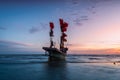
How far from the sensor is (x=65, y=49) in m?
75.9

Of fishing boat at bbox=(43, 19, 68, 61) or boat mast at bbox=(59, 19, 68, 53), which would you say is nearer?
fishing boat at bbox=(43, 19, 68, 61)

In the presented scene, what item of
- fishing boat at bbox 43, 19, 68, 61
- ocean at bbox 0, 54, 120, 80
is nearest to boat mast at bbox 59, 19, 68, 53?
fishing boat at bbox 43, 19, 68, 61

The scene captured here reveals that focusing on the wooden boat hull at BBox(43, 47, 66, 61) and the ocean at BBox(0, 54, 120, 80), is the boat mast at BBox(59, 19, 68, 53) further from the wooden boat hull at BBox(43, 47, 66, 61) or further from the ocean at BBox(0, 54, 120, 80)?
the ocean at BBox(0, 54, 120, 80)

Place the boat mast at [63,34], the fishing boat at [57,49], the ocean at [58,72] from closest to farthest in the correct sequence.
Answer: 1. the ocean at [58,72]
2. the fishing boat at [57,49]
3. the boat mast at [63,34]

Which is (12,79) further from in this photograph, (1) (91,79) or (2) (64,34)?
(2) (64,34)

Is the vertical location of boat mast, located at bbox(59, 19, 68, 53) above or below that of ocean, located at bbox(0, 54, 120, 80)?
above

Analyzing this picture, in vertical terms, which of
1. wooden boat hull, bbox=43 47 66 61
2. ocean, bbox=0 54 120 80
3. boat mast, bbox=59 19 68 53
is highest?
boat mast, bbox=59 19 68 53

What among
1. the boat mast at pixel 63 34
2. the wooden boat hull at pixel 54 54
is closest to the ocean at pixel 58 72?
the wooden boat hull at pixel 54 54

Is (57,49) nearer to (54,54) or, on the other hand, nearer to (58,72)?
(54,54)

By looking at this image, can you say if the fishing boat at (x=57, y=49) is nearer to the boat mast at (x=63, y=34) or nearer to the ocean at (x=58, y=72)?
the boat mast at (x=63, y=34)

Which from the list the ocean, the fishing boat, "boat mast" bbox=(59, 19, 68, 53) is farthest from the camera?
"boat mast" bbox=(59, 19, 68, 53)

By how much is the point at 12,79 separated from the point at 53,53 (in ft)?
128

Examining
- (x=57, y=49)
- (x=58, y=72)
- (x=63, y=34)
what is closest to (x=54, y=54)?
(x=57, y=49)

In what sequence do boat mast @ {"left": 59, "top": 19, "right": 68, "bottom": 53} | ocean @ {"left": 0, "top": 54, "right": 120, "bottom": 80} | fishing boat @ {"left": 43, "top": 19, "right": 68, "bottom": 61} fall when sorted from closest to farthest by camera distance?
ocean @ {"left": 0, "top": 54, "right": 120, "bottom": 80} < fishing boat @ {"left": 43, "top": 19, "right": 68, "bottom": 61} < boat mast @ {"left": 59, "top": 19, "right": 68, "bottom": 53}
